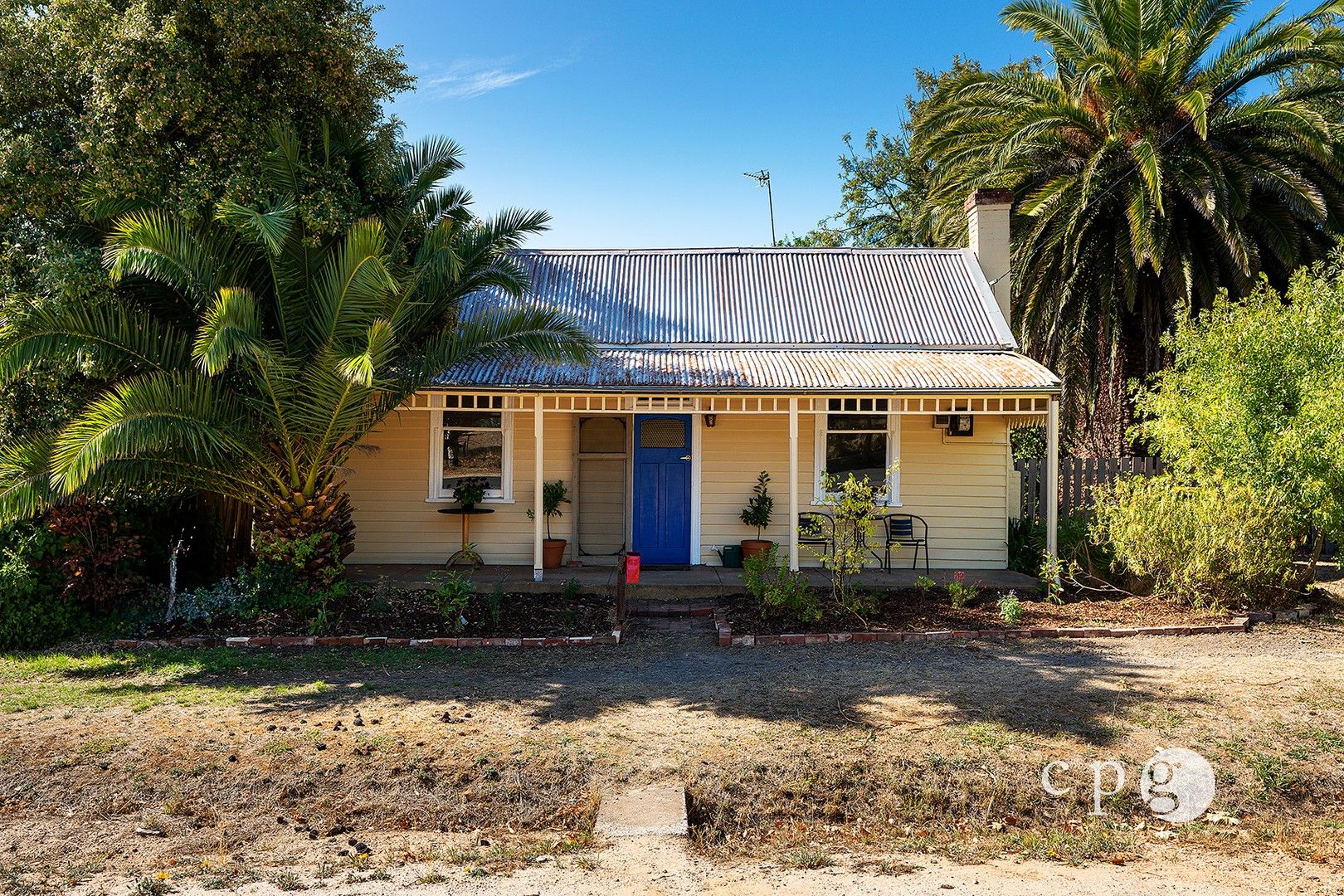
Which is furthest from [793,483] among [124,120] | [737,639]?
[124,120]

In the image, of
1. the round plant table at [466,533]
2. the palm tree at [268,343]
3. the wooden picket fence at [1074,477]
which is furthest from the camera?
the wooden picket fence at [1074,477]

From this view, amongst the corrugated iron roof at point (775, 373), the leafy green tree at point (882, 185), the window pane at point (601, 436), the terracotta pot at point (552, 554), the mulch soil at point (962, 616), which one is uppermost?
the leafy green tree at point (882, 185)

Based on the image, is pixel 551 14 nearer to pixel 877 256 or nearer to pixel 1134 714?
pixel 877 256

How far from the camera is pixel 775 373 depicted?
11391 millimetres

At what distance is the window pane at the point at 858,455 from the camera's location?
12.5m

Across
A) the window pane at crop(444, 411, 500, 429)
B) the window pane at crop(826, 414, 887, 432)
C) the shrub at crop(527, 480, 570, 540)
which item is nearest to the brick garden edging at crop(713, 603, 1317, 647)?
the shrub at crop(527, 480, 570, 540)

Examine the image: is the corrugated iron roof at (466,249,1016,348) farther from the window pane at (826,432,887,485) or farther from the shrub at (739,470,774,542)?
the shrub at (739,470,774,542)

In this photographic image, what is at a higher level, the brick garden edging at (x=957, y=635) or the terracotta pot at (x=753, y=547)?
the terracotta pot at (x=753, y=547)

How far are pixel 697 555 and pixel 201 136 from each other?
7.80 m

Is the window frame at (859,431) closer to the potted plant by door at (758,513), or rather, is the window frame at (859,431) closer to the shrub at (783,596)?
the potted plant by door at (758,513)

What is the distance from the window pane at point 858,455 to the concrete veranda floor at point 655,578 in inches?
56.1

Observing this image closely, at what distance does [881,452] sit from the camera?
1257 centimetres

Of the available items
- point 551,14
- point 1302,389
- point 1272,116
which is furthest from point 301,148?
point 1272,116

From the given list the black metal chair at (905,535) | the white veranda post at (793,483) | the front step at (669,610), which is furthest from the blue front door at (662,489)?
the black metal chair at (905,535)
